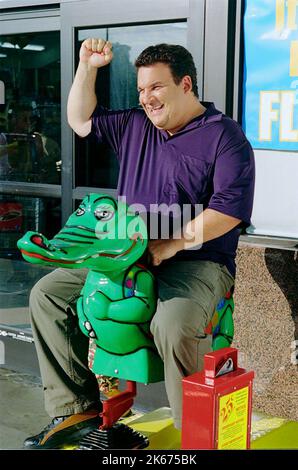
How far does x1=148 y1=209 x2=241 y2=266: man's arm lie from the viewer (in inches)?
107

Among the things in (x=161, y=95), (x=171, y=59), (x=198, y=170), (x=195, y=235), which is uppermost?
(x=171, y=59)

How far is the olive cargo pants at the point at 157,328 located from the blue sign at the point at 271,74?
93 centimetres

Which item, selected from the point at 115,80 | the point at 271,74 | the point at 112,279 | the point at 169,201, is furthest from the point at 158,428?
the point at 115,80

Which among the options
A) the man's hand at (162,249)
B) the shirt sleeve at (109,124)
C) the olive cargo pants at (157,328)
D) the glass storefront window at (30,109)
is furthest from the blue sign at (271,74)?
the glass storefront window at (30,109)

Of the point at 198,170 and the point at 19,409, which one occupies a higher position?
the point at 198,170

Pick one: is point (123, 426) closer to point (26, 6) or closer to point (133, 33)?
point (133, 33)

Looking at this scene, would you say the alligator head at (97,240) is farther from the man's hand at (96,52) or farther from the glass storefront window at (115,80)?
the glass storefront window at (115,80)

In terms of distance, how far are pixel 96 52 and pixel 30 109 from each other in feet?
5.70

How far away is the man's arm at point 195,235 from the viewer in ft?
8.88

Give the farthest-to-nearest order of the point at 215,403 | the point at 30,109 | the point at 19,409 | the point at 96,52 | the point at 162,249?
1. the point at 30,109
2. the point at 19,409
3. the point at 96,52
4. the point at 162,249
5. the point at 215,403

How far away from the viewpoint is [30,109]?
471 cm

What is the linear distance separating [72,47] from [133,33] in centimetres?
38

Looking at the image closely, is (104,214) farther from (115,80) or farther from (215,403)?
(115,80)

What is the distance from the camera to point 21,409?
413 centimetres
